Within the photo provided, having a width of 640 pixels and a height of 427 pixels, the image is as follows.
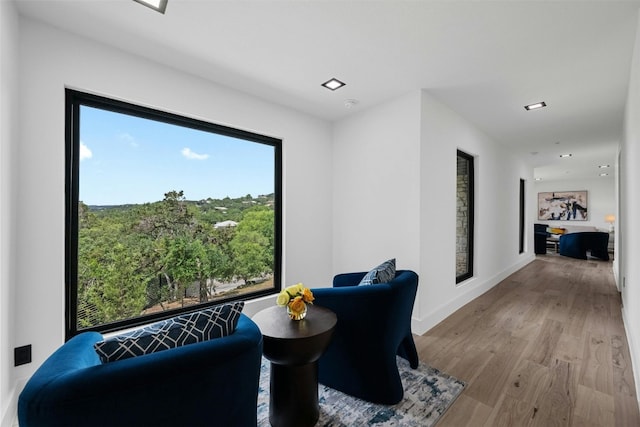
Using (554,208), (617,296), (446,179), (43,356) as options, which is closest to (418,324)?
(446,179)

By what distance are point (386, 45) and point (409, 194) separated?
55.3 inches

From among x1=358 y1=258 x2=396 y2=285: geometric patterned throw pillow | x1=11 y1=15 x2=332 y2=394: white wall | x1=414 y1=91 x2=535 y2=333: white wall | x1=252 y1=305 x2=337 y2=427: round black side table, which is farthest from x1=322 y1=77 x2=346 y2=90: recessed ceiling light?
x1=252 y1=305 x2=337 y2=427: round black side table

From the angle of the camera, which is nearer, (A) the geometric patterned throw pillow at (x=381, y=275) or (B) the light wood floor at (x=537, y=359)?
(B) the light wood floor at (x=537, y=359)

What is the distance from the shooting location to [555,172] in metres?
8.11

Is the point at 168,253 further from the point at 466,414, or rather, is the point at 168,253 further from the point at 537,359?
the point at 537,359

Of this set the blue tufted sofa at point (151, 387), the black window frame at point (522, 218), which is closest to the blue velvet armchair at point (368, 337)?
the blue tufted sofa at point (151, 387)

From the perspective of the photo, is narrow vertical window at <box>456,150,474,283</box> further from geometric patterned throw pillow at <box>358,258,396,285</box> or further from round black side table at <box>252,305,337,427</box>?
round black side table at <box>252,305,337,427</box>

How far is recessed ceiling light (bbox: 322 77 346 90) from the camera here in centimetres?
266

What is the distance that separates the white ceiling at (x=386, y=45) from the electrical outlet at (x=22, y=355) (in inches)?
85.0

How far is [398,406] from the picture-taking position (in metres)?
1.80

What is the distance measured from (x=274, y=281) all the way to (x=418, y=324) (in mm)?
1652

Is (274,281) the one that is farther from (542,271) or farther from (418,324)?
(542,271)

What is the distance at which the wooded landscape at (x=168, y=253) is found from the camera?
218 cm

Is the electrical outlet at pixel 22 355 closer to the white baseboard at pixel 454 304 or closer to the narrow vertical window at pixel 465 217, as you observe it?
the white baseboard at pixel 454 304
